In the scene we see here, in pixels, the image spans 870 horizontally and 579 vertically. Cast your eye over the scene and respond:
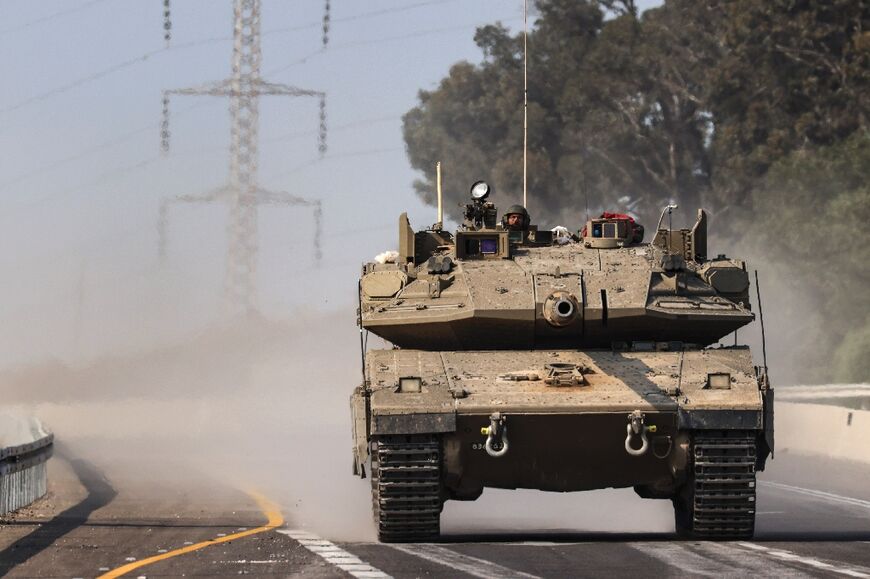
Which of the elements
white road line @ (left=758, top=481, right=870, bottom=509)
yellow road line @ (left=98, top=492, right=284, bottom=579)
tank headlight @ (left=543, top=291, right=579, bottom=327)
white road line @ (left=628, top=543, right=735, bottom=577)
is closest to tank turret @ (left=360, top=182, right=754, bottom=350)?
tank headlight @ (left=543, top=291, right=579, bottom=327)

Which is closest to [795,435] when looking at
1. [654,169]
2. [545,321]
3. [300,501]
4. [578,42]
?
[300,501]

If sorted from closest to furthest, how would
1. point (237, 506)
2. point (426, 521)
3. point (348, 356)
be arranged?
point (426, 521) < point (237, 506) < point (348, 356)

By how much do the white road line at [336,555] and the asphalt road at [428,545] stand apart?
17 mm

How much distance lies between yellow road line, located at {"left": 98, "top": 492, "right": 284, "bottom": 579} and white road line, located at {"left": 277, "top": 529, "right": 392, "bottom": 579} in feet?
1.61

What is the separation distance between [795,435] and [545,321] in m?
17.8

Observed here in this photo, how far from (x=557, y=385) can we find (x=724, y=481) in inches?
73.3

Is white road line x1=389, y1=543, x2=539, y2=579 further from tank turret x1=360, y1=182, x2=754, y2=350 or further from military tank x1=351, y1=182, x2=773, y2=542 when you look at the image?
tank turret x1=360, y1=182, x2=754, y2=350

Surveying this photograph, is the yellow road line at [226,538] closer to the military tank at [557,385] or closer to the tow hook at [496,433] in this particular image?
the military tank at [557,385]

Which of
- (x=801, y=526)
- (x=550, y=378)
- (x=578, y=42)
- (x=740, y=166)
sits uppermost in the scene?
(x=578, y=42)

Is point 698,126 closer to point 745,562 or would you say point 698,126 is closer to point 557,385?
point 557,385

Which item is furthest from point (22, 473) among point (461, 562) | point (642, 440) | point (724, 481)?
point (724, 481)

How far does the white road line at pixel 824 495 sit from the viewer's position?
88.1ft

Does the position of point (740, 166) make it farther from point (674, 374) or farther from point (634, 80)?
point (674, 374)

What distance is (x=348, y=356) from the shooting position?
182 ft
